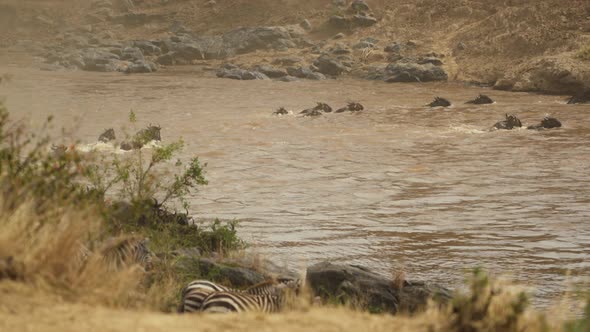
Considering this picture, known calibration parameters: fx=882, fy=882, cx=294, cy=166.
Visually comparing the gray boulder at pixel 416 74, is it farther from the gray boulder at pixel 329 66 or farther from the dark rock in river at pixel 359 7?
the dark rock in river at pixel 359 7

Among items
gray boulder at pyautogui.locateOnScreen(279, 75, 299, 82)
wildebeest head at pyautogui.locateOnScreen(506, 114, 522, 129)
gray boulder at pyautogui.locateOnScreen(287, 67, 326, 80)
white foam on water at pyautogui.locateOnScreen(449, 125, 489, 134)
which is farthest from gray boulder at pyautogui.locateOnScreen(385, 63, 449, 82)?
wildebeest head at pyautogui.locateOnScreen(506, 114, 522, 129)

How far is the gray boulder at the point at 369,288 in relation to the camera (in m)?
8.01

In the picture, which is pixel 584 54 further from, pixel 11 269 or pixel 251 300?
pixel 11 269


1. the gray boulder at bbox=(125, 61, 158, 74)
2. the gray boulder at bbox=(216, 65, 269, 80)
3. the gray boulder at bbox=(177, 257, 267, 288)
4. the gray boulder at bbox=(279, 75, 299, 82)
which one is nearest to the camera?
the gray boulder at bbox=(177, 257, 267, 288)

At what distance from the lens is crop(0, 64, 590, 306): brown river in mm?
11273

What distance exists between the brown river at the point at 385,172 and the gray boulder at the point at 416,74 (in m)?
3.14

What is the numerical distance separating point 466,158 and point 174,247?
11.2 metres

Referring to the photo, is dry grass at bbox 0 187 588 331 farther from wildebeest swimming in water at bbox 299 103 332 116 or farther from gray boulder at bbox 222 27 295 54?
gray boulder at bbox 222 27 295 54

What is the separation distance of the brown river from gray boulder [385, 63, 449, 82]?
10.3ft

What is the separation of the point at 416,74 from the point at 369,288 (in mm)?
30916

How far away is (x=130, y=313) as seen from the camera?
4.87 metres

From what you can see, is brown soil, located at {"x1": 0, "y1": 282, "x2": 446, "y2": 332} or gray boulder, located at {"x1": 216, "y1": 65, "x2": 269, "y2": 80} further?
gray boulder, located at {"x1": 216, "y1": 65, "x2": 269, "y2": 80}

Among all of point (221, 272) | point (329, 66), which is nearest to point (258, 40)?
point (329, 66)

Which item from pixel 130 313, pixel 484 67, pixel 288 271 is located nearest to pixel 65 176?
pixel 130 313
